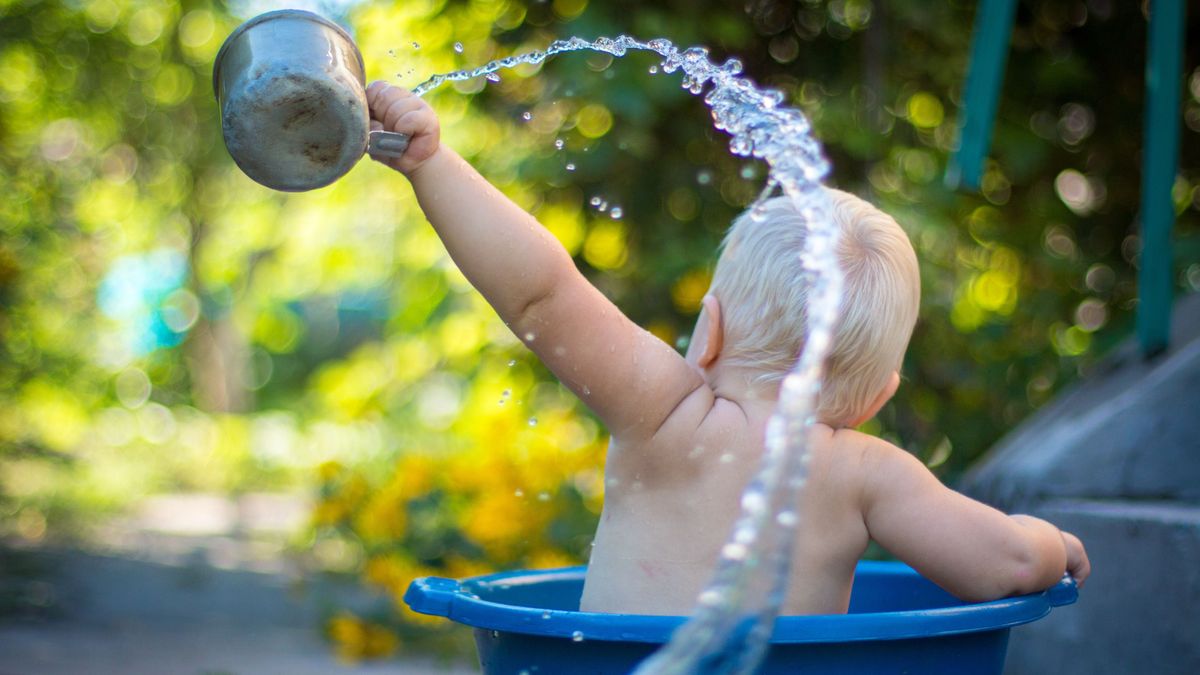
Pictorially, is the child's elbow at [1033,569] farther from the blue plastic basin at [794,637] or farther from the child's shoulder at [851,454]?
the child's shoulder at [851,454]

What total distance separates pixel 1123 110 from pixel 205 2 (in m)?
4.75

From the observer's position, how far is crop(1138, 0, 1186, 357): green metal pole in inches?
88.0

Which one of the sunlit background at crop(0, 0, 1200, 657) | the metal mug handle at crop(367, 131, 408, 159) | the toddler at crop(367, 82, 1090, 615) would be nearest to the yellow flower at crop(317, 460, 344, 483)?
the sunlit background at crop(0, 0, 1200, 657)

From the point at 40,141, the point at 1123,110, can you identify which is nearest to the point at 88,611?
the point at 1123,110

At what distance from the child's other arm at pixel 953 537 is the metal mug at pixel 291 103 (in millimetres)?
634

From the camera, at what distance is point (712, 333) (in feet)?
4.33

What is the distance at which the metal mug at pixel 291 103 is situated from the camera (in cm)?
107

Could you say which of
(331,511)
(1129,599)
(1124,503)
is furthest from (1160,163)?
(331,511)

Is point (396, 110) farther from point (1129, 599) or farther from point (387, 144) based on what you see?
point (1129, 599)

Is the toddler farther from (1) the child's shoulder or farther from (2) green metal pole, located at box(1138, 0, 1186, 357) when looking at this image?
(2) green metal pole, located at box(1138, 0, 1186, 357)

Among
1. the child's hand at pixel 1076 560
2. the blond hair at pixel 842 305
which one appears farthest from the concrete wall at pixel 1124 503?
the blond hair at pixel 842 305

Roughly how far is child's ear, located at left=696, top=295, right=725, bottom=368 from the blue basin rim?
38 cm

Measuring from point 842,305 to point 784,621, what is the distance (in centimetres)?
40

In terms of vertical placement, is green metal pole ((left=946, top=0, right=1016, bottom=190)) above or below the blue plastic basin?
above
